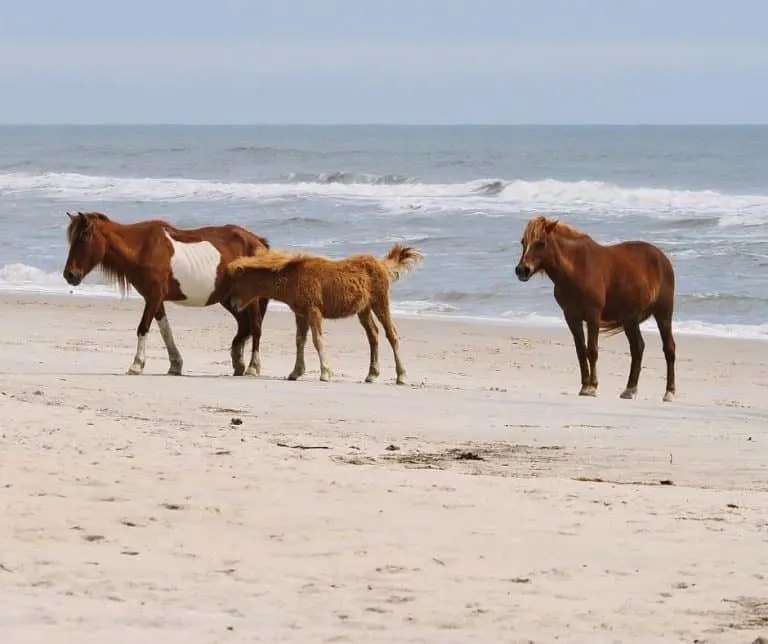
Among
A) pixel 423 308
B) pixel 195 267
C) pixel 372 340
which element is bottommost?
pixel 423 308

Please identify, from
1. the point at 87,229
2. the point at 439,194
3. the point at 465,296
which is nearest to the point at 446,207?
the point at 439,194

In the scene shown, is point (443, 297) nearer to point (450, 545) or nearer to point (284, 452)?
point (284, 452)

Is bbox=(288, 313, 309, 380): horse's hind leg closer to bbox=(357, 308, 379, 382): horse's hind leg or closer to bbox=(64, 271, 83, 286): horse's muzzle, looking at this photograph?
bbox=(357, 308, 379, 382): horse's hind leg

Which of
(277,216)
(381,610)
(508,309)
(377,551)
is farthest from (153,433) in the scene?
(277,216)

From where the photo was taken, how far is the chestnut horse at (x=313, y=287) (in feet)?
38.2

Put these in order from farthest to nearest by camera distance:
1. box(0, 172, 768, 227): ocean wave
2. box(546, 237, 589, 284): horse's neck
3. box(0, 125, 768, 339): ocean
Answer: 1. box(0, 172, 768, 227): ocean wave
2. box(0, 125, 768, 339): ocean
3. box(546, 237, 589, 284): horse's neck

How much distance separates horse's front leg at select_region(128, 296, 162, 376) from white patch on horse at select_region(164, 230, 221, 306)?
0.25 m

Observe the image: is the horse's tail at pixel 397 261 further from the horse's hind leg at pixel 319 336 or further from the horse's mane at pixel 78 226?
the horse's mane at pixel 78 226

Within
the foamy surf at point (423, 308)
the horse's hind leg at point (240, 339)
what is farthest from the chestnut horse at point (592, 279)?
the foamy surf at point (423, 308)

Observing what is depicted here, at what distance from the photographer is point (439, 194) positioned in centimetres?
4969

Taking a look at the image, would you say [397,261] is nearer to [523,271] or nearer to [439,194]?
[523,271]

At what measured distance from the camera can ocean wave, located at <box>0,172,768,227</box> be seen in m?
40.2

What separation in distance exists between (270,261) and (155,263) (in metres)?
0.90

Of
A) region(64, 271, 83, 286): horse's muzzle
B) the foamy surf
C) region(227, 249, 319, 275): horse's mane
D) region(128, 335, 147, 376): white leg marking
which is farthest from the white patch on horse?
the foamy surf
